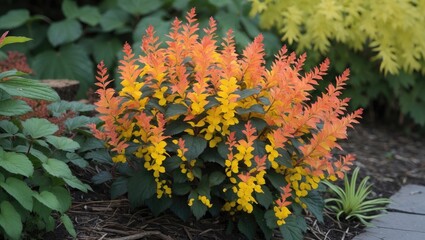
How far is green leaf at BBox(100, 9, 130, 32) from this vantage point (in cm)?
534

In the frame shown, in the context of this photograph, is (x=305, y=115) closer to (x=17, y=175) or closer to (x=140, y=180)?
(x=140, y=180)

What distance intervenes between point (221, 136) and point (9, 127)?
0.86 meters

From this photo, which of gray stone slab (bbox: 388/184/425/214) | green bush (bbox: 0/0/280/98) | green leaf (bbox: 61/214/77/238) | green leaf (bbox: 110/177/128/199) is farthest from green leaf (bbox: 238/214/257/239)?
green bush (bbox: 0/0/280/98)

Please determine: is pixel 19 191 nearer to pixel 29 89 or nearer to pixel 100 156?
pixel 29 89

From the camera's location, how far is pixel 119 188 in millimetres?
3031

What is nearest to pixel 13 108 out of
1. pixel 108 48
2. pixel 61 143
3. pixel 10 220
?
pixel 61 143

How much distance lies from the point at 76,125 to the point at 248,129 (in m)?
0.92

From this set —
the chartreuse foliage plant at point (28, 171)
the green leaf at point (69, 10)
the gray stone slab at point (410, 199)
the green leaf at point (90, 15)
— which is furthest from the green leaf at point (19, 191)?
the green leaf at point (69, 10)

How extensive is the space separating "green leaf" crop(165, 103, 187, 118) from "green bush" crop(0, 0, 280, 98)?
7.15 feet

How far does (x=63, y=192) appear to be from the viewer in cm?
269

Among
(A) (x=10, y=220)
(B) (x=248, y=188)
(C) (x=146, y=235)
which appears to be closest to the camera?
(A) (x=10, y=220)

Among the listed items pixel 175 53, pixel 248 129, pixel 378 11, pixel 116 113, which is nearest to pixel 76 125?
pixel 116 113

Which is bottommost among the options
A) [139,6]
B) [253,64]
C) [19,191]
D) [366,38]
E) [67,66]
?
[67,66]

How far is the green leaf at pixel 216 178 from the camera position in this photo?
9.35ft
